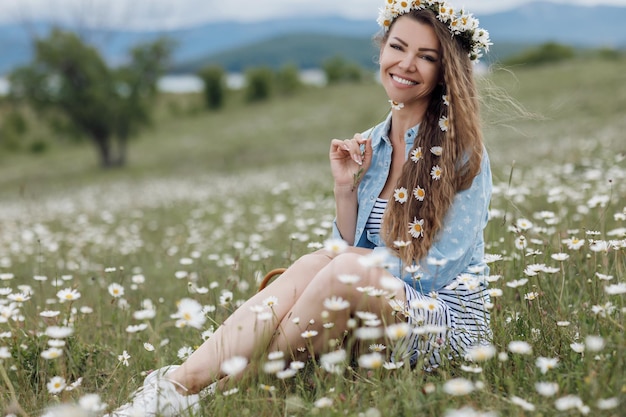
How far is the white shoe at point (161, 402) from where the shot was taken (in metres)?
2.29

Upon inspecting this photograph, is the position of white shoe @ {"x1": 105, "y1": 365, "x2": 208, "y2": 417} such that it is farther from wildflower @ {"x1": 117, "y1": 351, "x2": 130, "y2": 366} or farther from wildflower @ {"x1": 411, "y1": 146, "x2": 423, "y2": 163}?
wildflower @ {"x1": 411, "y1": 146, "x2": 423, "y2": 163}

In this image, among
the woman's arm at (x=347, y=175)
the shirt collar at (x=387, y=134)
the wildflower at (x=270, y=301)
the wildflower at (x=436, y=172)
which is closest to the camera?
the wildflower at (x=270, y=301)

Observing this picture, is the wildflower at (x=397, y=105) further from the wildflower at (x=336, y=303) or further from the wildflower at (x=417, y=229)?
the wildflower at (x=336, y=303)

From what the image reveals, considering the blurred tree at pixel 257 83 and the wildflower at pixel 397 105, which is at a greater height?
the wildflower at pixel 397 105

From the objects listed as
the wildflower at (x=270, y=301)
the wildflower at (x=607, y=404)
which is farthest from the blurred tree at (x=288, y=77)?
the wildflower at (x=607, y=404)

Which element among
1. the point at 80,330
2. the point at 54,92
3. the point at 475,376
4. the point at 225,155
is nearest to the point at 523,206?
the point at 475,376

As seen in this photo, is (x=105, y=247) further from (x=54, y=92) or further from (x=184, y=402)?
(x=54, y=92)

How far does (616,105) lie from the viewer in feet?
56.5

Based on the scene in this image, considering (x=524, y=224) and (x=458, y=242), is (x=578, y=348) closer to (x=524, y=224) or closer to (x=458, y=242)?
(x=458, y=242)

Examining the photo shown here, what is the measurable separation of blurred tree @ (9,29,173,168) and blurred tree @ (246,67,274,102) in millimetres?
22862

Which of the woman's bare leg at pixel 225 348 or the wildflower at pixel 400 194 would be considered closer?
the woman's bare leg at pixel 225 348

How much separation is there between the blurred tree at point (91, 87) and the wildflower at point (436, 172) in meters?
23.4

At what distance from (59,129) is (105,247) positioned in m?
21.1

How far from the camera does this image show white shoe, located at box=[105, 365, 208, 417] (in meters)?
2.29
